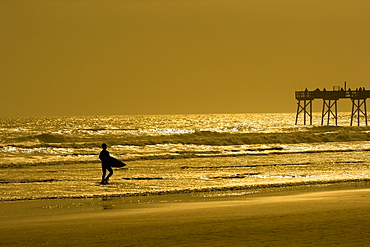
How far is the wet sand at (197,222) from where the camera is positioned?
11.0 meters

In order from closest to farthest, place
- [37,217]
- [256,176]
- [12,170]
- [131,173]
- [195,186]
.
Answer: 1. [37,217]
2. [195,186]
3. [256,176]
4. [131,173]
5. [12,170]

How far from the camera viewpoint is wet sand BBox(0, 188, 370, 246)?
10953mm

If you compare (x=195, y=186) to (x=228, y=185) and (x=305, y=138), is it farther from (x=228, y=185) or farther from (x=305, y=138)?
(x=305, y=138)

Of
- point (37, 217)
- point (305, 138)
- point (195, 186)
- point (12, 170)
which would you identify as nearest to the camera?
point (37, 217)

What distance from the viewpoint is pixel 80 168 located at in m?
30.5

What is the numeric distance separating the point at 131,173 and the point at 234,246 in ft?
54.1

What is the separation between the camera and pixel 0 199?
1805cm

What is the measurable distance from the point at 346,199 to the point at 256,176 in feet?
28.0

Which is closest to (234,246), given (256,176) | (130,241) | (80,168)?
(130,241)

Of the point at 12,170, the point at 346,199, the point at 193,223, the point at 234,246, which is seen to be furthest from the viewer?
the point at 12,170

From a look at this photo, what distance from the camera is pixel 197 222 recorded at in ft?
42.2

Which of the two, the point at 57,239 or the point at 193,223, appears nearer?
the point at 57,239

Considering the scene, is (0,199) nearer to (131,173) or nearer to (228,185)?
(228,185)

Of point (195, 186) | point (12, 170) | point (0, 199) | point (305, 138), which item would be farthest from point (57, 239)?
point (305, 138)
